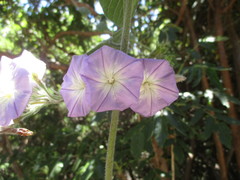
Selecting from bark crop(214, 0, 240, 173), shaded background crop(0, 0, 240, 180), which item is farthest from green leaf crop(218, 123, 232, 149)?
bark crop(214, 0, 240, 173)

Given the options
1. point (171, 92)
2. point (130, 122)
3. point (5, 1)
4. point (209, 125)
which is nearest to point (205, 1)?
point (130, 122)

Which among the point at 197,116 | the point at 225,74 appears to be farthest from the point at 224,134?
the point at 225,74

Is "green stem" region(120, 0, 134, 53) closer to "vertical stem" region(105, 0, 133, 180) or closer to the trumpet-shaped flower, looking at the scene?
"vertical stem" region(105, 0, 133, 180)

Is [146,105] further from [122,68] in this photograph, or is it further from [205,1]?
[205,1]

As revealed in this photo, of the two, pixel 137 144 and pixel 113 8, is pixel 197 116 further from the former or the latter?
pixel 113 8

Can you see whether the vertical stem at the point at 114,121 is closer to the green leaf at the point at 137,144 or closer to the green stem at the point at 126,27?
the green stem at the point at 126,27

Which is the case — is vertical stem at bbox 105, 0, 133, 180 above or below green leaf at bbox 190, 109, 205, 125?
above
